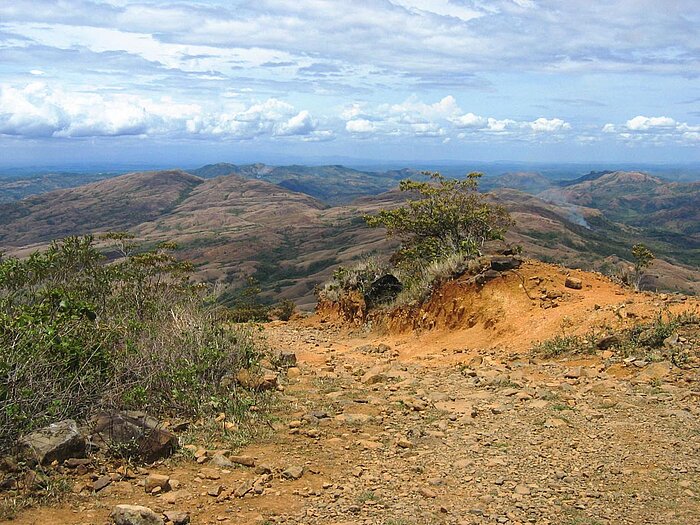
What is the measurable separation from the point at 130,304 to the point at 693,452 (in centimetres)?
882

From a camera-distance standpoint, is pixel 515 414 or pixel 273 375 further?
pixel 273 375

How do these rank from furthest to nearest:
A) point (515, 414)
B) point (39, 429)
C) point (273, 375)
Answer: point (273, 375) → point (515, 414) → point (39, 429)

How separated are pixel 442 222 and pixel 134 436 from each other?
13.3 metres

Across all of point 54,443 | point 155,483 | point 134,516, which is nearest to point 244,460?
point 155,483

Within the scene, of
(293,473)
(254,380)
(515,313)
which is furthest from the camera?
(515,313)

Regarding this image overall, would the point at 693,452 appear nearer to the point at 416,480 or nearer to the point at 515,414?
the point at 515,414

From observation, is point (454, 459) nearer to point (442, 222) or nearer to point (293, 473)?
point (293, 473)

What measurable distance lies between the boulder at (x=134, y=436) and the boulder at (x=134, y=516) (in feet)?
3.74

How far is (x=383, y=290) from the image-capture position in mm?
15859

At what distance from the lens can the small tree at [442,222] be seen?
55.6ft

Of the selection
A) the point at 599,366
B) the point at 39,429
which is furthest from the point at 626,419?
the point at 39,429

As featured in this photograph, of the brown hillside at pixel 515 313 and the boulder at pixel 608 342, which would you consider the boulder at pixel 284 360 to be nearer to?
the brown hillside at pixel 515 313

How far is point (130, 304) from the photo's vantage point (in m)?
10.2

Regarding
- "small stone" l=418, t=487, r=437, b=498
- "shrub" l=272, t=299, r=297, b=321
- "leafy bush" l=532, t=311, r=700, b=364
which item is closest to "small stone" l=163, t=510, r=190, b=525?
"small stone" l=418, t=487, r=437, b=498
